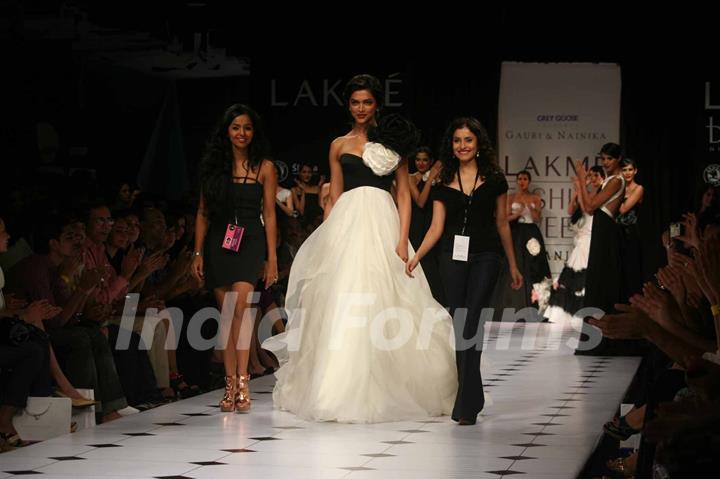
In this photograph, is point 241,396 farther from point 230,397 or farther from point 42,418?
point 42,418

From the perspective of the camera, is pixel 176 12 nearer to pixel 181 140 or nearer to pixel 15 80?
pixel 15 80

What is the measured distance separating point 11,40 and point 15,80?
0.46 meters

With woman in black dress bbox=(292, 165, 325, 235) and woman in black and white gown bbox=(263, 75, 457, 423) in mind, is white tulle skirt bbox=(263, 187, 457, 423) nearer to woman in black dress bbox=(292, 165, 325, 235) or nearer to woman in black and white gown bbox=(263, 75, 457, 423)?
woman in black and white gown bbox=(263, 75, 457, 423)

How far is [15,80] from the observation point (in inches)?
426

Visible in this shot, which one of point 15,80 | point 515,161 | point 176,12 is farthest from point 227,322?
point 515,161

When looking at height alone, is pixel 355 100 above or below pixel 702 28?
below

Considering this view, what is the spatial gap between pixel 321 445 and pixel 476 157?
1601mm

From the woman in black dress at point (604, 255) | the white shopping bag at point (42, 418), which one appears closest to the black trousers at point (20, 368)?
the white shopping bag at point (42, 418)

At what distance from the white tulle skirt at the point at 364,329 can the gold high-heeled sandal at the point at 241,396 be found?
253 millimetres

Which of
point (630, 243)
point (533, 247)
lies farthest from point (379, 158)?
point (533, 247)

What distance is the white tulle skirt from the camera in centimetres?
599

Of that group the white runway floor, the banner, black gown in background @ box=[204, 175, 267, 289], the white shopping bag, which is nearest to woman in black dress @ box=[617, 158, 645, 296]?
the white runway floor

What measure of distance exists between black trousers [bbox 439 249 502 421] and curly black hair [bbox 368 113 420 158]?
1.70 feet

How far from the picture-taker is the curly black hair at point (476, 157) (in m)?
6.14
